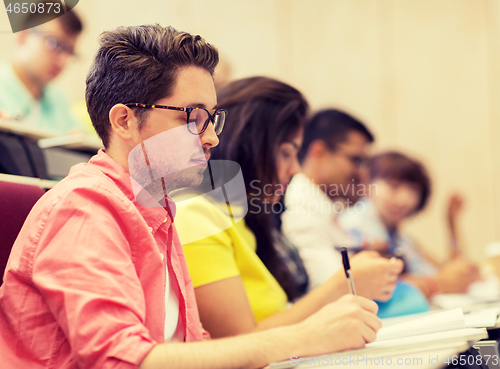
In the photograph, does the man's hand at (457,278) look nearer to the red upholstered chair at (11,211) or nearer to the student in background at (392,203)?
the student in background at (392,203)

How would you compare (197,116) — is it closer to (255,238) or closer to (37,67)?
(255,238)

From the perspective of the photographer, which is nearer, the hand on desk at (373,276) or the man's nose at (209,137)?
the man's nose at (209,137)

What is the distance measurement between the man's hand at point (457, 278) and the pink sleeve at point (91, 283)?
1.56m

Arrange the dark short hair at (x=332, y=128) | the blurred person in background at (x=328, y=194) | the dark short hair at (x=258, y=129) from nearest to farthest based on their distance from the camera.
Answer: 1. the dark short hair at (x=258, y=129)
2. the blurred person in background at (x=328, y=194)
3. the dark short hair at (x=332, y=128)

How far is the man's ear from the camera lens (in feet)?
2.09

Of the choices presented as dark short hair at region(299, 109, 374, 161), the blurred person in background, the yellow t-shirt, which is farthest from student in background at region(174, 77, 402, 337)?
dark short hair at region(299, 109, 374, 161)

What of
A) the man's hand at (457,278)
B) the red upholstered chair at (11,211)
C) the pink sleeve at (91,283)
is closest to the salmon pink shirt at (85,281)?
the pink sleeve at (91,283)

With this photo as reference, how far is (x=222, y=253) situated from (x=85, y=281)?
1.19 ft

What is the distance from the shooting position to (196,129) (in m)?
0.66

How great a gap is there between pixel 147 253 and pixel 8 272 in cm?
17

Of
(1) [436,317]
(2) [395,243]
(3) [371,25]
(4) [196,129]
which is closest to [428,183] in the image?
(2) [395,243]

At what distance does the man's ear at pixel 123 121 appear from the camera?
25.0 inches

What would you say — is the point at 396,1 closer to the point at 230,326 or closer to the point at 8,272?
the point at 230,326

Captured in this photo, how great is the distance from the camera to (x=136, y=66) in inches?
24.9
